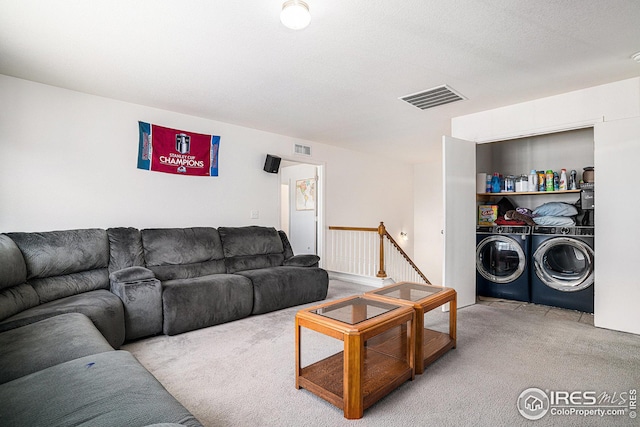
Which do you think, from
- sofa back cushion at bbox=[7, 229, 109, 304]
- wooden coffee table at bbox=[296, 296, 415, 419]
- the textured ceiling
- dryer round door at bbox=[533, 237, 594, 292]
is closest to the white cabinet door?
dryer round door at bbox=[533, 237, 594, 292]

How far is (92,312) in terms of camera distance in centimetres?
243

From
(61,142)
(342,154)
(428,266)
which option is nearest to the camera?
(61,142)

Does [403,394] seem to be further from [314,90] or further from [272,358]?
[314,90]

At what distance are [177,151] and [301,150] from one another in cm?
203

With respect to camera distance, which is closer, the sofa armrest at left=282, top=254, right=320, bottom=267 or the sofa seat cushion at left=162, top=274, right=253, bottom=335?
the sofa seat cushion at left=162, top=274, right=253, bottom=335

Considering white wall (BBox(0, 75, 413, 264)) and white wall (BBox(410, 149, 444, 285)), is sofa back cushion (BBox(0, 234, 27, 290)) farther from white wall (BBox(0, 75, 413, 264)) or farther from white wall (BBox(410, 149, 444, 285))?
white wall (BBox(410, 149, 444, 285))

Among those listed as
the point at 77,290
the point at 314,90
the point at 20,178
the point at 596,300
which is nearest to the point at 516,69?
the point at 314,90

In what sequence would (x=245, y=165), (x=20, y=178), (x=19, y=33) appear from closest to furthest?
(x=19, y=33), (x=20, y=178), (x=245, y=165)

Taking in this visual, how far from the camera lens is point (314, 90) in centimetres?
336

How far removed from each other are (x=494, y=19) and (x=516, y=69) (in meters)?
0.94

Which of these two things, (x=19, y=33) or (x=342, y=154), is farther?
(x=342, y=154)

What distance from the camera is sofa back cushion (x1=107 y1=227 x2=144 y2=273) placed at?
10.5 ft

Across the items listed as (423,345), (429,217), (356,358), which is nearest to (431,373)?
(423,345)

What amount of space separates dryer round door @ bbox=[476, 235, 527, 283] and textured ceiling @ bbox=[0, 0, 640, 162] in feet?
5.66
